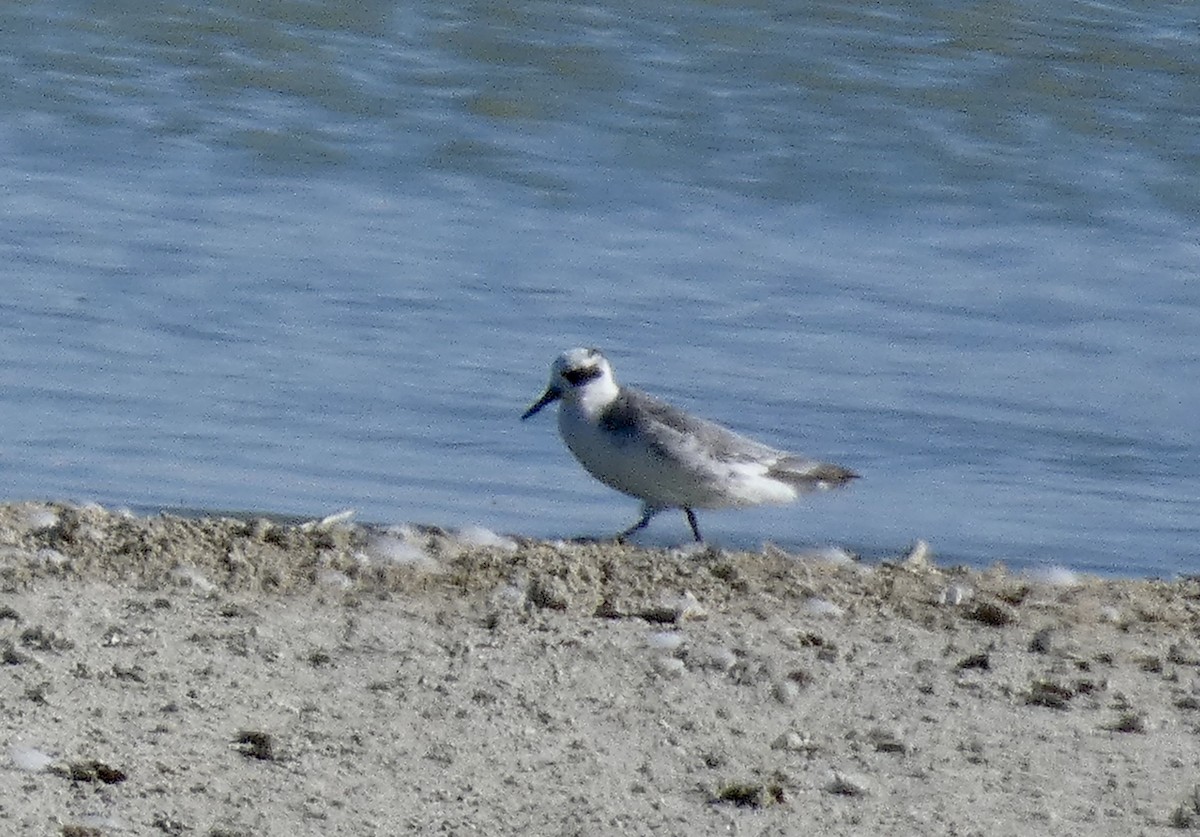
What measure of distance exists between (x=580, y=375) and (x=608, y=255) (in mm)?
4341

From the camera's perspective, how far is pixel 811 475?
28.3ft

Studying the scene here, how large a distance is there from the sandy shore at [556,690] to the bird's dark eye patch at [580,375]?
3.93ft

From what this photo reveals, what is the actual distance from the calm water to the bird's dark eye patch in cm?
55

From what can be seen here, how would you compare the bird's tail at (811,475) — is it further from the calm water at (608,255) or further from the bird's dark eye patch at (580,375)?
the bird's dark eye patch at (580,375)

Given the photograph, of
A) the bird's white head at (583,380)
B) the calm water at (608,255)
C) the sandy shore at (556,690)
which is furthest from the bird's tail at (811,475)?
the sandy shore at (556,690)

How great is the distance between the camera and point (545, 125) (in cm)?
1583

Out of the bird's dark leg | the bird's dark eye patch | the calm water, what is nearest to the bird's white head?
the bird's dark eye patch

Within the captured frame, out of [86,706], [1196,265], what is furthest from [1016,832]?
[1196,265]

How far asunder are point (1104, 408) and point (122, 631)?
5902mm

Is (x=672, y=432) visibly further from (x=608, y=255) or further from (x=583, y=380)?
(x=608, y=255)

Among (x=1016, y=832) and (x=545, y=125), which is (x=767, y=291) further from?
(x=1016, y=832)

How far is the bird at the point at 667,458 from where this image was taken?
8.34m

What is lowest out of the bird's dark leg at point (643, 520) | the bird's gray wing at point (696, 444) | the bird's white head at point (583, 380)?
the bird's dark leg at point (643, 520)

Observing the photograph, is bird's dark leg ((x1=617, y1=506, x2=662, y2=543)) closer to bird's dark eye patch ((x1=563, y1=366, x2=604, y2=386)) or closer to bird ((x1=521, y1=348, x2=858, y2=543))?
bird ((x1=521, y1=348, x2=858, y2=543))
